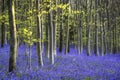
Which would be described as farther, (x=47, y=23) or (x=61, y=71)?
(x=47, y=23)

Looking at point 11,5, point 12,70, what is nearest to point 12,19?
point 11,5

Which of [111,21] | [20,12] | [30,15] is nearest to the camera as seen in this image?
[30,15]

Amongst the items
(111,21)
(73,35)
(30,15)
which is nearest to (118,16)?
(111,21)

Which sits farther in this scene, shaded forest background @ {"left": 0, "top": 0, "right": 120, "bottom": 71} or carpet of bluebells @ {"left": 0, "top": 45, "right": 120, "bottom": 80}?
shaded forest background @ {"left": 0, "top": 0, "right": 120, "bottom": 71}

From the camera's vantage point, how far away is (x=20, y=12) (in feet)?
106

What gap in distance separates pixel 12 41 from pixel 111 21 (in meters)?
37.4

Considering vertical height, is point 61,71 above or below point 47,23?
below

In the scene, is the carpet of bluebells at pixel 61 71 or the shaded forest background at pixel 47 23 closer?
the carpet of bluebells at pixel 61 71

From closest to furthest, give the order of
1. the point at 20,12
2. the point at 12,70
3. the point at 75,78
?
the point at 75,78 < the point at 12,70 < the point at 20,12

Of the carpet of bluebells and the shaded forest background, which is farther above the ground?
the shaded forest background

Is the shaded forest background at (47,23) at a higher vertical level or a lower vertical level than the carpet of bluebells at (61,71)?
higher

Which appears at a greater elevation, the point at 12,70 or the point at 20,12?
the point at 20,12

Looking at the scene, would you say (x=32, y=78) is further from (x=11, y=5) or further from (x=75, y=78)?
(x=11, y=5)

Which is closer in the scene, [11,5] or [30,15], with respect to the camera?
[11,5]
